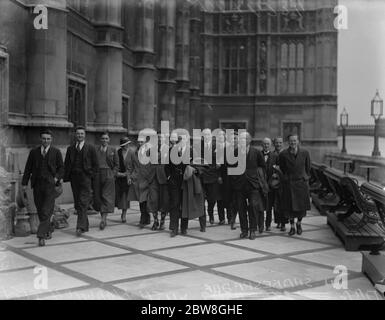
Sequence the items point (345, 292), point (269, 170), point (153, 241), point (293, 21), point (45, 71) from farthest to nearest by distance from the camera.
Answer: point (293, 21), point (45, 71), point (269, 170), point (153, 241), point (345, 292)

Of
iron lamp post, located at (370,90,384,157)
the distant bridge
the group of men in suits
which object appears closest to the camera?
the group of men in suits

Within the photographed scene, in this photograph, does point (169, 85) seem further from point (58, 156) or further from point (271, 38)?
point (58, 156)

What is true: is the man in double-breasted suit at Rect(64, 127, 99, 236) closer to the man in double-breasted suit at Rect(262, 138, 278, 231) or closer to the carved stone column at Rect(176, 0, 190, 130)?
the man in double-breasted suit at Rect(262, 138, 278, 231)

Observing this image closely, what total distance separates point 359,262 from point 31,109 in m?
8.21

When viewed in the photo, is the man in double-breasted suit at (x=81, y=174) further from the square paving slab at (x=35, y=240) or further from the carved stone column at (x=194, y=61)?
the carved stone column at (x=194, y=61)

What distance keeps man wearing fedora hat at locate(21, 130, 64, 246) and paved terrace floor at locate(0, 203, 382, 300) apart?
1.49 feet

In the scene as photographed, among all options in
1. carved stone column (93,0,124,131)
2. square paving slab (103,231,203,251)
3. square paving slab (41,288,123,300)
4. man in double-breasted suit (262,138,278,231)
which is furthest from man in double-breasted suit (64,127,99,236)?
carved stone column (93,0,124,131)

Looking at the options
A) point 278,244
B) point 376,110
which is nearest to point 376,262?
point 278,244

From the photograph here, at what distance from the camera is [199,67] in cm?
3275

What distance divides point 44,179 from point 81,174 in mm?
1101

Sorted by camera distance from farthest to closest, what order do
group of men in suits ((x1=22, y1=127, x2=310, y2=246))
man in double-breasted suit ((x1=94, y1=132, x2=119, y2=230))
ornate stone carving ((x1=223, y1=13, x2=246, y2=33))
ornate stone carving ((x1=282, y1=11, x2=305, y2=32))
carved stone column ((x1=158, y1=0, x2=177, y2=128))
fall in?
1. ornate stone carving ((x1=223, y1=13, x2=246, y2=33))
2. ornate stone carving ((x1=282, y1=11, x2=305, y2=32))
3. carved stone column ((x1=158, y1=0, x2=177, y2=128))
4. man in double-breasted suit ((x1=94, y1=132, x2=119, y2=230))
5. group of men in suits ((x1=22, y1=127, x2=310, y2=246))

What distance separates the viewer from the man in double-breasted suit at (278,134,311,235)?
1029cm

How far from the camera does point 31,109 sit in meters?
12.7

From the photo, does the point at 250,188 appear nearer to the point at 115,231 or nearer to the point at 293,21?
the point at 115,231
